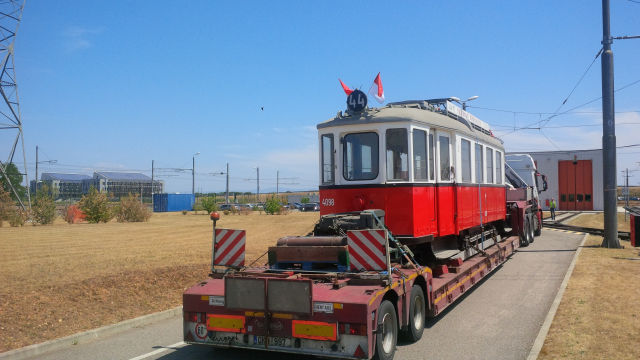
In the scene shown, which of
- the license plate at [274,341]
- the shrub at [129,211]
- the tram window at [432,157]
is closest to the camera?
the license plate at [274,341]

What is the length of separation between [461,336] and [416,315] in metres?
0.77

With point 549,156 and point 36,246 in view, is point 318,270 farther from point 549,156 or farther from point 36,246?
point 549,156

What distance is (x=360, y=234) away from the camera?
239 inches

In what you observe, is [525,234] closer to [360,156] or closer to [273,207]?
[360,156]

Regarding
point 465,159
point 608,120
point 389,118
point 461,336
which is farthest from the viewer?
point 608,120

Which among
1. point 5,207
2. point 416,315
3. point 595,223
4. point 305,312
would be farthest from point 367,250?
point 5,207

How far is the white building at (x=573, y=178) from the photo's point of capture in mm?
42344

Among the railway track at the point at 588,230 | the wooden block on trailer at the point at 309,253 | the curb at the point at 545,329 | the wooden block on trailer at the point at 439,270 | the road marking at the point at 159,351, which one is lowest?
the road marking at the point at 159,351

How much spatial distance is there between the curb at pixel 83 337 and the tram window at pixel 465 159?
612cm

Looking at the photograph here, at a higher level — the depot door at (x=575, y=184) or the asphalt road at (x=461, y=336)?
the depot door at (x=575, y=184)

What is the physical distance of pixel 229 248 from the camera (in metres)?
6.89

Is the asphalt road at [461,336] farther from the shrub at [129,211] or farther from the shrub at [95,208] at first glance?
the shrub at [129,211]

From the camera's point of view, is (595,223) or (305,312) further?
(595,223)

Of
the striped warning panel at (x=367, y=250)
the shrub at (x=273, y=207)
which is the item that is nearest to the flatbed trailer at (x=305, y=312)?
the striped warning panel at (x=367, y=250)
